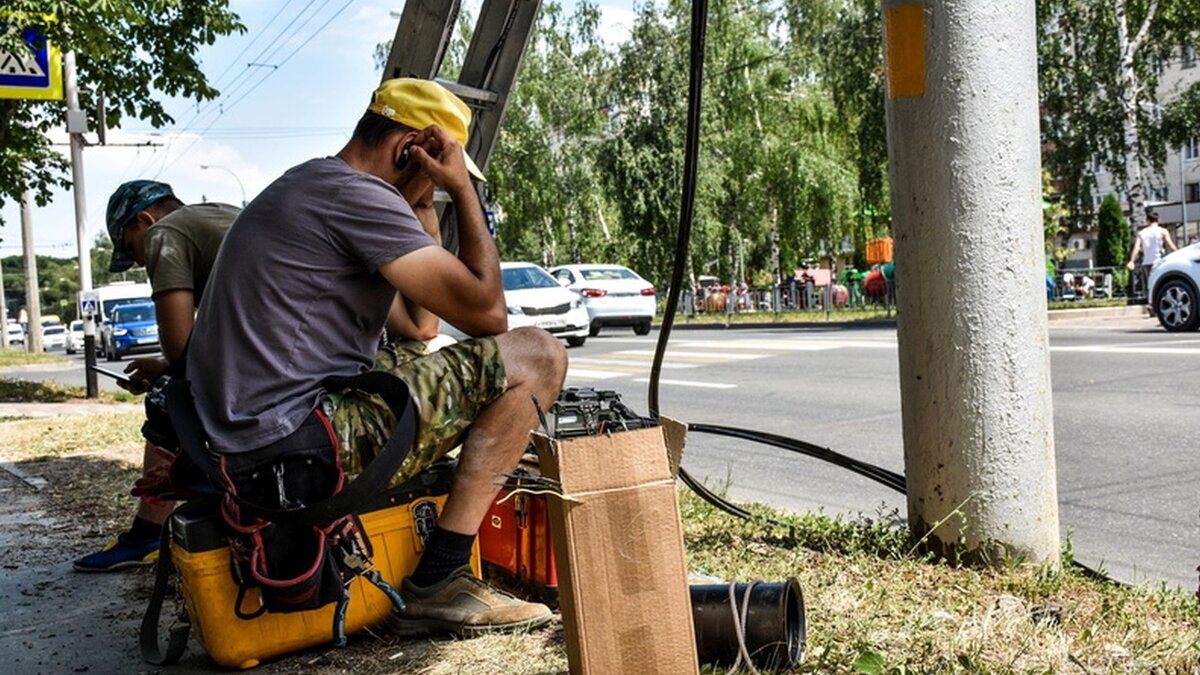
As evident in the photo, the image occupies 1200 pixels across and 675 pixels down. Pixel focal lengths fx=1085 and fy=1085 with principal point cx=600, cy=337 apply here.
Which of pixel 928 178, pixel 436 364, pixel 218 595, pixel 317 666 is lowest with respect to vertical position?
pixel 317 666

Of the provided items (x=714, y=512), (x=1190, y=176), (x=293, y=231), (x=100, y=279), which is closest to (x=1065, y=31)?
(x=714, y=512)

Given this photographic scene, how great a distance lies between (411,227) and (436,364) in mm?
396

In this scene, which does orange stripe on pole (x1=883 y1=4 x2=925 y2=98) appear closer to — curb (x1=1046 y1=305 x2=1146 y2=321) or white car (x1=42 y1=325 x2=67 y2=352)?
curb (x1=1046 y1=305 x2=1146 y2=321)

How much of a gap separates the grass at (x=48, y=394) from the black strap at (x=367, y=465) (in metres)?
Answer: 11.4

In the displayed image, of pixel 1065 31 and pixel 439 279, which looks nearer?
pixel 439 279

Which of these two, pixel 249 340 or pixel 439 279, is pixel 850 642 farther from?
pixel 249 340

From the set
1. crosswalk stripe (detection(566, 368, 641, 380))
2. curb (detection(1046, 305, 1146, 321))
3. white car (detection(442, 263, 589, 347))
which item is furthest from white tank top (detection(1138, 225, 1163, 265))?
crosswalk stripe (detection(566, 368, 641, 380))

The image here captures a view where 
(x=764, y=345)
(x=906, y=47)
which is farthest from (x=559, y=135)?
(x=906, y=47)

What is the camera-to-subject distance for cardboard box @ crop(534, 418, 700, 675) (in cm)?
230

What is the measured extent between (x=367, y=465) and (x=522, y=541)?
71 cm

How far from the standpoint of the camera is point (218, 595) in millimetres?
2885

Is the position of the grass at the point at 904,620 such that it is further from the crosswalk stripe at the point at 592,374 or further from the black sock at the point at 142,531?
the crosswalk stripe at the point at 592,374

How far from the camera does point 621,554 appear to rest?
2.32 metres

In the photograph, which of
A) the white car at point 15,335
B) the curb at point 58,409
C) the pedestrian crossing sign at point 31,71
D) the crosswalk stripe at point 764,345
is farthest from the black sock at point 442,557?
the white car at point 15,335
